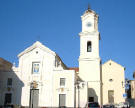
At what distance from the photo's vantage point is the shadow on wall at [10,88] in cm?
4078

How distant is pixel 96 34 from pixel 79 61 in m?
6.12

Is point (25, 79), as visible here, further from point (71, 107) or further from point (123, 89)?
point (123, 89)

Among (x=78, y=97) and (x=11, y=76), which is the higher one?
(x=11, y=76)

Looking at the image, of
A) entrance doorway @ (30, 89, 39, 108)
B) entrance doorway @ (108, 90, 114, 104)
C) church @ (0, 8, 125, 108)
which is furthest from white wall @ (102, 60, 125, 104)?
entrance doorway @ (30, 89, 39, 108)

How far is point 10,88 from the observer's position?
4112 centimetres

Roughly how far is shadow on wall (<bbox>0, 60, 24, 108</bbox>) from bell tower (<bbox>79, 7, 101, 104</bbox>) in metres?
11.8

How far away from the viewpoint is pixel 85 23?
1948 inches

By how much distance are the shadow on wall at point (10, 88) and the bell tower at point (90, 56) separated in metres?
11.8

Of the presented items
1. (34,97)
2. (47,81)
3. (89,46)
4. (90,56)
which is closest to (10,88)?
(34,97)

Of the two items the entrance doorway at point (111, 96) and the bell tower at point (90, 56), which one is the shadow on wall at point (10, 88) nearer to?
the bell tower at point (90, 56)

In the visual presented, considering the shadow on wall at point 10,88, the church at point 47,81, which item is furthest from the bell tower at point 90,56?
the shadow on wall at point 10,88

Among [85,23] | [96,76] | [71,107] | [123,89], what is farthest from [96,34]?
[71,107]

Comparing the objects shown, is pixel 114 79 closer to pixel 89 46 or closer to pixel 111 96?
pixel 111 96

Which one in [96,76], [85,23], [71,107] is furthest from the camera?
[85,23]
